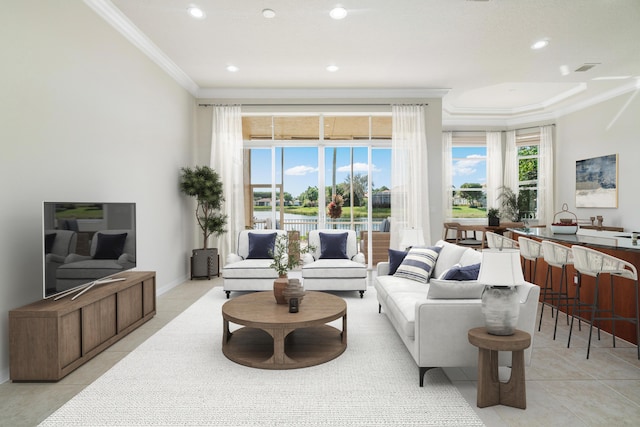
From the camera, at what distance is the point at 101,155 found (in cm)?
409

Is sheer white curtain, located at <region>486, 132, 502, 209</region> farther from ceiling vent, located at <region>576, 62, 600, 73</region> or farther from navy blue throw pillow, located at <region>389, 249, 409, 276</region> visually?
navy blue throw pillow, located at <region>389, 249, 409, 276</region>

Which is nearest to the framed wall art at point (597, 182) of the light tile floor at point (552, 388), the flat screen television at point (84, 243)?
the light tile floor at point (552, 388)

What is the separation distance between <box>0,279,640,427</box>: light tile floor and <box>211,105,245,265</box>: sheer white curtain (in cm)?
341

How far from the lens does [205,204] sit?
670cm

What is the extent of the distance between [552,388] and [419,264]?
1.87 metres

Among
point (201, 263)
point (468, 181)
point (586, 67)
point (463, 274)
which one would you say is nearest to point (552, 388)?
point (463, 274)

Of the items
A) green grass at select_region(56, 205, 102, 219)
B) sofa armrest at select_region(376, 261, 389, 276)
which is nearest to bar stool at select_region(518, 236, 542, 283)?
sofa armrest at select_region(376, 261, 389, 276)

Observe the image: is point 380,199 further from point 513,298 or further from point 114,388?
point 114,388

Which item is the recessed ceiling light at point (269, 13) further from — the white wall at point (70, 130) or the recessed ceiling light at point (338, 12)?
the white wall at point (70, 130)

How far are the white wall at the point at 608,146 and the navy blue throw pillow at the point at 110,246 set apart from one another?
7.95 metres

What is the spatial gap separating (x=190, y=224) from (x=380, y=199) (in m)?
3.57

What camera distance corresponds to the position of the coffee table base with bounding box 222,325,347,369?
3.04 m

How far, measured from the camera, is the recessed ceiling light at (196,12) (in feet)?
13.3

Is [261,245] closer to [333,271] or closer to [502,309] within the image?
[333,271]
